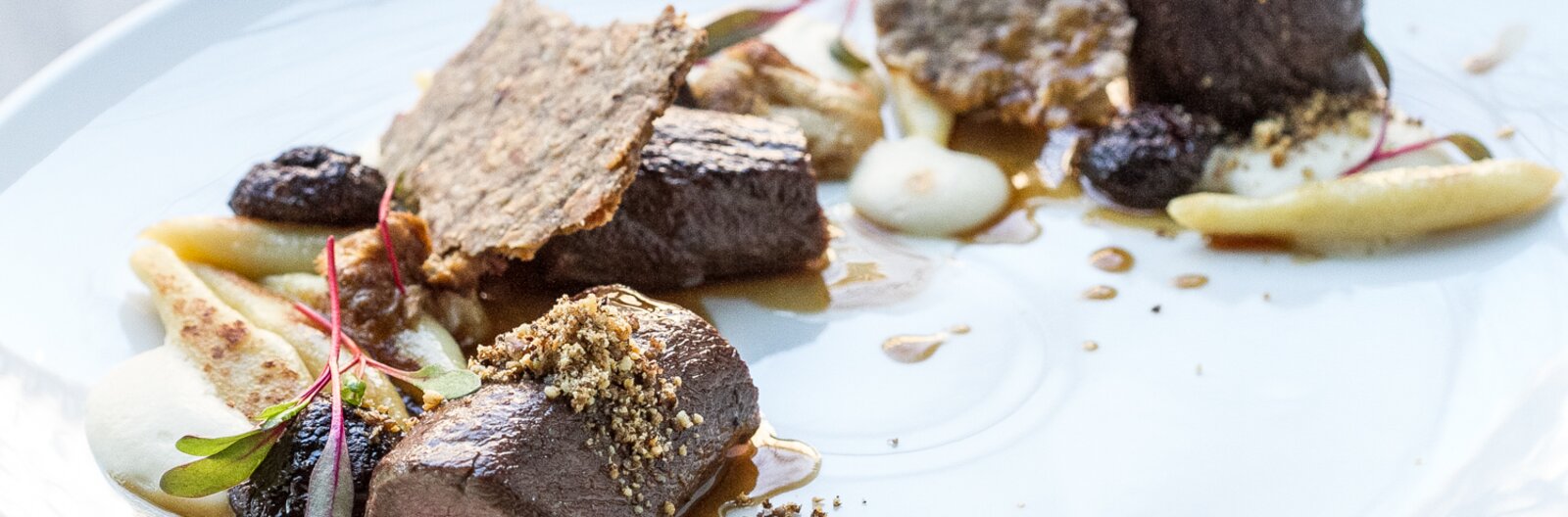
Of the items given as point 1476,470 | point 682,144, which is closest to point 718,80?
point 682,144

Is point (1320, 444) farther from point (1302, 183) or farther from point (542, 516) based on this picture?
point (542, 516)

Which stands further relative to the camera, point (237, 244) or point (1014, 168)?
point (1014, 168)

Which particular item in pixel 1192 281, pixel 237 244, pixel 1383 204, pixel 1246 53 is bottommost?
pixel 1192 281

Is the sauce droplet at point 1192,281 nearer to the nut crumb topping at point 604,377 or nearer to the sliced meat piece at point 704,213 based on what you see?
the sliced meat piece at point 704,213

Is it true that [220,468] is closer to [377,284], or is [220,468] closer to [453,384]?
[453,384]

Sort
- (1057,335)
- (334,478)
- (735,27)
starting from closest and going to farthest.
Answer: (334,478)
(1057,335)
(735,27)

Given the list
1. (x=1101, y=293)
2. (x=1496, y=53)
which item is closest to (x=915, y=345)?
(x=1101, y=293)
